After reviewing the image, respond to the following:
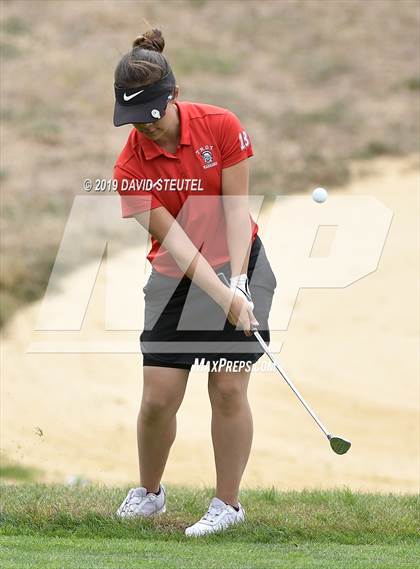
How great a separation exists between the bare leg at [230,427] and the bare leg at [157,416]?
138mm

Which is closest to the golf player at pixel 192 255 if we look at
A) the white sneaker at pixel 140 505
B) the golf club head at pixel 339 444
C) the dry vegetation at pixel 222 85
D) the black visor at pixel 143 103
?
the black visor at pixel 143 103

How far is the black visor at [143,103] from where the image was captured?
14.2ft

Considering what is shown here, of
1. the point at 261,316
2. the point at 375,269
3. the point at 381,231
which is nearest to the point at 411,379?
the point at 375,269

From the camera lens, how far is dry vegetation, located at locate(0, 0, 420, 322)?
747 inches

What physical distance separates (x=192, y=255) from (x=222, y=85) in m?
20.3

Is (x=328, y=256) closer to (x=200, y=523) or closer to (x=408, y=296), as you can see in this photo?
(x=408, y=296)

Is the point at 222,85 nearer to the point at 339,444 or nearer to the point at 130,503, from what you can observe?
the point at 130,503

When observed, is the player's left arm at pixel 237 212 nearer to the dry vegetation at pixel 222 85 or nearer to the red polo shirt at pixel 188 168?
the red polo shirt at pixel 188 168

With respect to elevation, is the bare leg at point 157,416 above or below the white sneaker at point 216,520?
above

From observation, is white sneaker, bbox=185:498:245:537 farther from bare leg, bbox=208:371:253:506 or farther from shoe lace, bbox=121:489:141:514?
shoe lace, bbox=121:489:141:514

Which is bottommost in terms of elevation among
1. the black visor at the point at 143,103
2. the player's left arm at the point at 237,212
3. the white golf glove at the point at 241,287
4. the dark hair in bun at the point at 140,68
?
the white golf glove at the point at 241,287

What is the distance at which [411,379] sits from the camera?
10562mm

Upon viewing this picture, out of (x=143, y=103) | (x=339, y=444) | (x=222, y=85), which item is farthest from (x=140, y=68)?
(x=222, y=85)

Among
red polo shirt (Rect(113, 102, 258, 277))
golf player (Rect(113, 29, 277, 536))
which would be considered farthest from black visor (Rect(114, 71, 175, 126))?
red polo shirt (Rect(113, 102, 258, 277))
